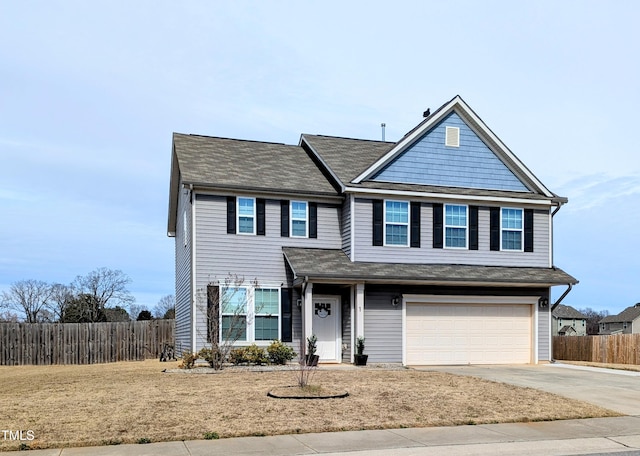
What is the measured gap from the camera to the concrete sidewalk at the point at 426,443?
9680 mm

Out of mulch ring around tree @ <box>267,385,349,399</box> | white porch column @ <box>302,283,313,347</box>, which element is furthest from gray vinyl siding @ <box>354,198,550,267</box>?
mulch ring around tree @ <box>267,385,349,399</box>

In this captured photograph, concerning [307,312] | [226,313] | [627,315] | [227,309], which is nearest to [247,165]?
[227,309]

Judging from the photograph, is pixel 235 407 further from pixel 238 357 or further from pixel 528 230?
pixel 528 230

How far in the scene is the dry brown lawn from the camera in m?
10.8

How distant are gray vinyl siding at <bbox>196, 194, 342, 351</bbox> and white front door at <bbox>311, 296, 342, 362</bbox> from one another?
0.70m

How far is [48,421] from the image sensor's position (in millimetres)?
11023

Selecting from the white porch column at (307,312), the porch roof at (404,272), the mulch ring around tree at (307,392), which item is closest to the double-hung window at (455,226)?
the porch roof at (404,272)

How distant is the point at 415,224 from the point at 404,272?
1961 mm

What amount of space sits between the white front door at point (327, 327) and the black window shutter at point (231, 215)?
353cm

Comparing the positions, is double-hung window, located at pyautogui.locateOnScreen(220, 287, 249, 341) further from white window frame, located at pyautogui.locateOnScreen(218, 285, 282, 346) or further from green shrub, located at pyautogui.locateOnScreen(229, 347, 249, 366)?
green shrub, located at pyautogui.locateOnScreen(229, 347, 249, 366)

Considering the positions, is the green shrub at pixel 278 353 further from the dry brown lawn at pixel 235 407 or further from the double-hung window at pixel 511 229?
the double-hung window at pixel 511 229

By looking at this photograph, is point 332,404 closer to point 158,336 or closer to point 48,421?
point 48,421

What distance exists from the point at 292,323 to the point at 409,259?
4467 millimetres

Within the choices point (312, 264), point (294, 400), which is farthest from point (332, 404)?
point (312, 264)
